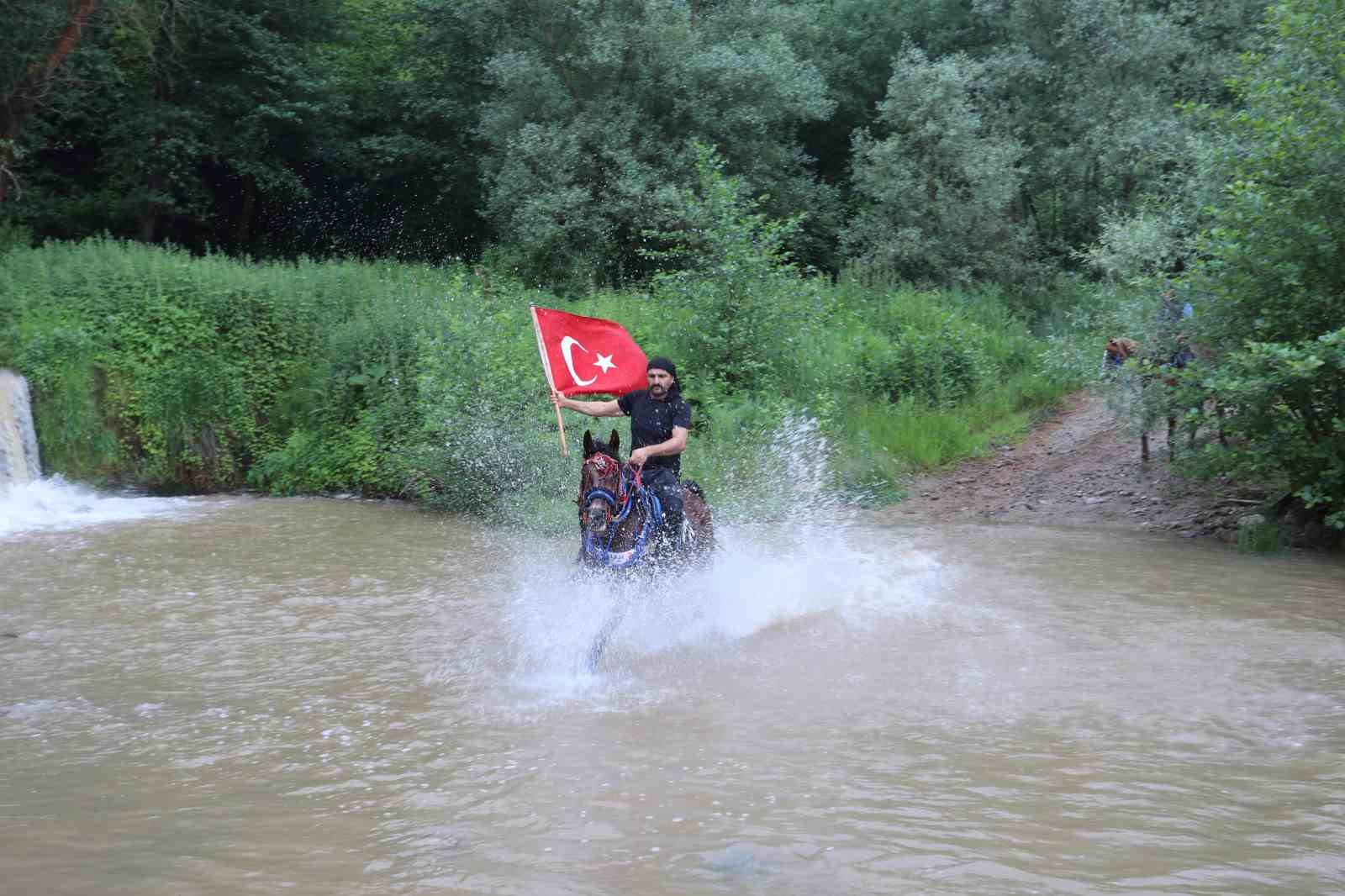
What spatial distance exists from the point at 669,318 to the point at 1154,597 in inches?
388

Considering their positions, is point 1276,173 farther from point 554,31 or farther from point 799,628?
point 554,31

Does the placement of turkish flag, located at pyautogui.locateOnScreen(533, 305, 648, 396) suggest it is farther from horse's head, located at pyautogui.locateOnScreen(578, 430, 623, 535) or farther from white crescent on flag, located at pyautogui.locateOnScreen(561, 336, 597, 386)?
horse's head, located at pyautogui.locateOnScreen(578, 430, 623, 535)

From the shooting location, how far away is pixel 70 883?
585 cm

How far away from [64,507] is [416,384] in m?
5.35

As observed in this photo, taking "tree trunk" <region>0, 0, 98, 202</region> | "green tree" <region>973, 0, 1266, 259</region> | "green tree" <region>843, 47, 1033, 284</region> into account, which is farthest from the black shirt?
"tree trunk" <region>0, 0, 98, 202</region>

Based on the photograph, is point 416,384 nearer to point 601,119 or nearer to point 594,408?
point 594,408

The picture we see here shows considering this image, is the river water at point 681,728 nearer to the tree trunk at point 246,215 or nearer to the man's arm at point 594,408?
the man's arm at point 594,408

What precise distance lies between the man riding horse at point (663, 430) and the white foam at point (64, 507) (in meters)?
9.99

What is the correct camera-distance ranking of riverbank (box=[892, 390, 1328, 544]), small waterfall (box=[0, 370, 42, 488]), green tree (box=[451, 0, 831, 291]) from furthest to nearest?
green tree (box=[451, 0, 831, 291]) → small waterfall (box=[0, 370, 42, 488]) → riverbank (box=[892, 390, 1328, 544])

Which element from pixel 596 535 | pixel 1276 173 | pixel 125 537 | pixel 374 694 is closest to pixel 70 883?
pixel 374 694

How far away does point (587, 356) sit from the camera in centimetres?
1134

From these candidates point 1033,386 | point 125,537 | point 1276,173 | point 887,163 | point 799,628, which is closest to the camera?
point 799,628

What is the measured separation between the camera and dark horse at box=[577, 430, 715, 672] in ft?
31.1

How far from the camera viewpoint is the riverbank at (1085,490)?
54.8ft
